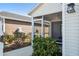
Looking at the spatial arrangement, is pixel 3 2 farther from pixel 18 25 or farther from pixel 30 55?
pixel 30 55

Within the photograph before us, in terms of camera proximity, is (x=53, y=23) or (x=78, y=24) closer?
(x=78, y=24)

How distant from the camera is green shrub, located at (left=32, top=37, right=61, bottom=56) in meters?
3.62

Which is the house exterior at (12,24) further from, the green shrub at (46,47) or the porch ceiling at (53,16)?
the porch ceiling at (53,16)

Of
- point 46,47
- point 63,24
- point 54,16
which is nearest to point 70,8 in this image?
point 63,24

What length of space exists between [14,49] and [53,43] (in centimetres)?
87

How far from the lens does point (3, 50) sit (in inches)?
145

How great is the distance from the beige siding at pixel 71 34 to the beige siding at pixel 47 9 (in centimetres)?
29

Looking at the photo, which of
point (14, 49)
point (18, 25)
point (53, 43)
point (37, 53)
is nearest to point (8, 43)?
point (14, 49)

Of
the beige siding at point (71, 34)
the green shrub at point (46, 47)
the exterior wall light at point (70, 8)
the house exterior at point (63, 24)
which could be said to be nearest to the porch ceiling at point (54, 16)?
the house exterior at point (63, 24)

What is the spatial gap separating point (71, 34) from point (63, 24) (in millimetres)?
288

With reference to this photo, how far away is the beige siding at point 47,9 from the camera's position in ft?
12.1

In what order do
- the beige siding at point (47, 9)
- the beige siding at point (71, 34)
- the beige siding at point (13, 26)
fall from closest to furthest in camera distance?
the beige siding at point (71, 34) → the beige siding at point (13, 26) → the beige siding at point (47, 9)

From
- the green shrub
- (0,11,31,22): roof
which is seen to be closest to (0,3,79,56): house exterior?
(0,11,31,22): roof

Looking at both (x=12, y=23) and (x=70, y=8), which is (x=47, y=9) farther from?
(x=12, y=23)
